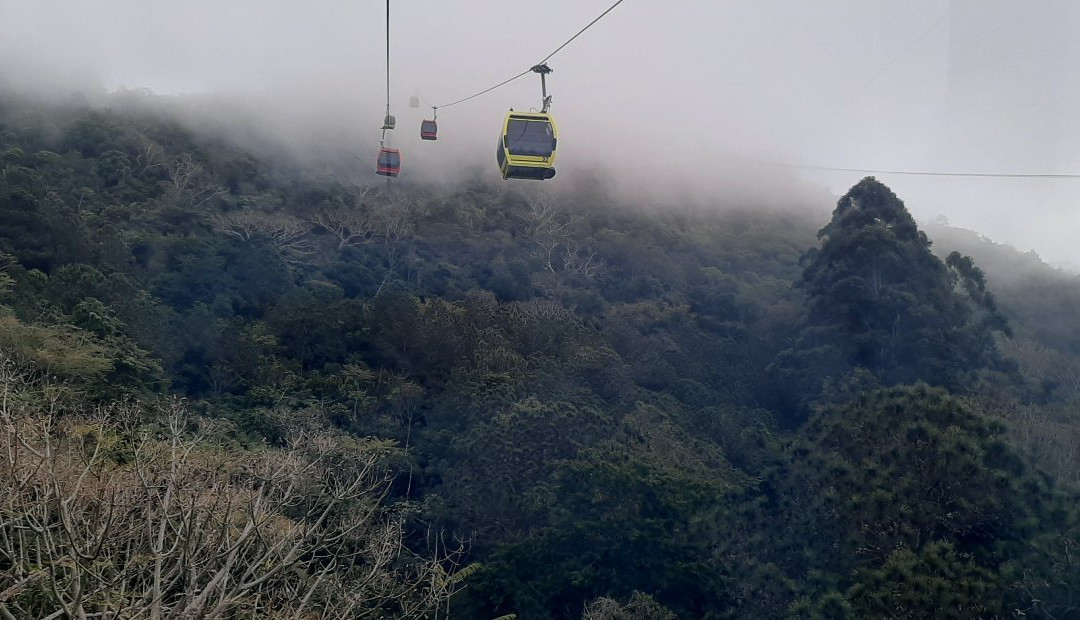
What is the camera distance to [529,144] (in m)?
17.8

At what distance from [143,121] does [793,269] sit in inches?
1537

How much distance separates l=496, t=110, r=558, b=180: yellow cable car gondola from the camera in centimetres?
1767

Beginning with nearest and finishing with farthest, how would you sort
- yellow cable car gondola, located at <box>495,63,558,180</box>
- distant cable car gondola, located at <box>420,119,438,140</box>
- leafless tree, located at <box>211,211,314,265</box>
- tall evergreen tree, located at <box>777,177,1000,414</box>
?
yellow cable car gondola, located at <box>495,63,558,180</box>
distant cable car gondola, located at <box>420,119,438,140</box>
tall evergreen tree, located at <box>777,177,1000,414</box>
leafless tree, located at <box>211,211,314,265</box>

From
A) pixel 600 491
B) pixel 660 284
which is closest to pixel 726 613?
pixel 600 491

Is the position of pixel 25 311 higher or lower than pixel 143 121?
lower

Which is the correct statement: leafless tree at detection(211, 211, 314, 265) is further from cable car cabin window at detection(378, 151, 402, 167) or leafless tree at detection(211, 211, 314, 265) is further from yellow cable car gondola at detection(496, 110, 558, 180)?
yellow cable car gondola at detection(496, 110, 558, 180)

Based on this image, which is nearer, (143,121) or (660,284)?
(660,284)

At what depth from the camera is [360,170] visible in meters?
54.5

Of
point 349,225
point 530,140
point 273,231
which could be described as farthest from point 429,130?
point 349,225

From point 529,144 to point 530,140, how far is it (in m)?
0.10

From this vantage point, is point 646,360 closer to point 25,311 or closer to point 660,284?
point 660,284

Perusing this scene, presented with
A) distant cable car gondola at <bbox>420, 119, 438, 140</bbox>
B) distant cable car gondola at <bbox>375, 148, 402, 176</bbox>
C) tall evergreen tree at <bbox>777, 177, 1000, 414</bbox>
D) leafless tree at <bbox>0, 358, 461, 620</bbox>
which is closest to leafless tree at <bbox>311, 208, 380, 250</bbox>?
distant cable car gondola at <bbox>375, 148, 402, 176</bbox>

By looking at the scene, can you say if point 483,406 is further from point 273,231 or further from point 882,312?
point 273,231

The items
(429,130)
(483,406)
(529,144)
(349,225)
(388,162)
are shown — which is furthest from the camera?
(349,225)
